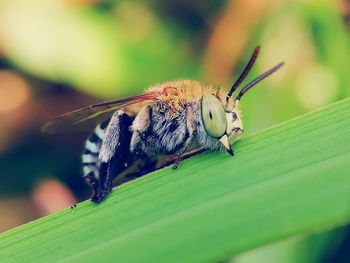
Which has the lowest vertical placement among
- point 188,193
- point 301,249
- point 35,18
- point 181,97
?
point 301,249

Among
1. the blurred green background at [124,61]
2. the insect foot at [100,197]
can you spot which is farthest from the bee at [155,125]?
the blurred green background at [124,61]

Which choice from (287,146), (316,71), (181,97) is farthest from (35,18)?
(287,146)

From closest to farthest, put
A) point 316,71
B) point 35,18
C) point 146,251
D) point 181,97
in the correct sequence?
point 146,251, point 181,97, point 316,71, point 35,18

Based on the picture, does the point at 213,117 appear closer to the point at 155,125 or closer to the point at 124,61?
the point at 155,125

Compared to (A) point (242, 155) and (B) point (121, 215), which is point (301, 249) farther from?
(B) point (121, 215)

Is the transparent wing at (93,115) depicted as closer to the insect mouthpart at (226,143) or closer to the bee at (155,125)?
the bee at (155,125)

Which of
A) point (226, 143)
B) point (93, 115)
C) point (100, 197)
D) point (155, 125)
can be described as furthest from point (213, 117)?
point (93, 115)

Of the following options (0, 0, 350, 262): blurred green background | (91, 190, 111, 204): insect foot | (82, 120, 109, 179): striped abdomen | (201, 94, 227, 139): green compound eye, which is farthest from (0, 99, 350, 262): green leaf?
(0, 0, 350, 262): blurred green background

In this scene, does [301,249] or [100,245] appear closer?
[100,245]
